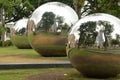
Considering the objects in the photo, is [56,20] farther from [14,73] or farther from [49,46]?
[14,73]

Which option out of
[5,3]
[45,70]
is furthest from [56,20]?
[5,3]

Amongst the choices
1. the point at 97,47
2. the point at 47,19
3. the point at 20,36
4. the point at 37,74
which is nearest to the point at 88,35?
the point at 97,47

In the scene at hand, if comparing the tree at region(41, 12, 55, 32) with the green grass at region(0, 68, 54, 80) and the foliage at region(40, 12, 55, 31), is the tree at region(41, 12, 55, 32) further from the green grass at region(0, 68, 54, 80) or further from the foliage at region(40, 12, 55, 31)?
the green grass at region(0, 68, 54, 80)

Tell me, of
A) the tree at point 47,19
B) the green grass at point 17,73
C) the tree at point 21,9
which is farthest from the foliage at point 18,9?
the green grass at point 17,73

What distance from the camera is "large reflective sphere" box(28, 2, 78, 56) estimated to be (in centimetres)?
1703

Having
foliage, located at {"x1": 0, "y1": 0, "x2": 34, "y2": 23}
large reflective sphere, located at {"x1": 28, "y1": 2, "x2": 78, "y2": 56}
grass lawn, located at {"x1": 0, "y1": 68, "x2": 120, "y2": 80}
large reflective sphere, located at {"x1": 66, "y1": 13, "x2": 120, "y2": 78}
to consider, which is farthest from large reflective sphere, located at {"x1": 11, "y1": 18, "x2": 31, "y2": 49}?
large reflective sphere, located at {"x1": 66, "y1": 13, "x2": 120, "y2": 78}

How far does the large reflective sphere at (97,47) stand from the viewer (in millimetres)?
10625

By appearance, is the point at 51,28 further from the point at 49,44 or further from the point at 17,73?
the point at 17,73

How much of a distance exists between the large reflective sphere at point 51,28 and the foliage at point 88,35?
19.7 ft

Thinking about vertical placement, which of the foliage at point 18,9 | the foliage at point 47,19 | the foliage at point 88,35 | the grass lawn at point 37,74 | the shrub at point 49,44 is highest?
the foliage at point 18,9

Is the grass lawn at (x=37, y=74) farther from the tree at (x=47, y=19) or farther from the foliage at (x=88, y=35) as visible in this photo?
the tree at (x=47, y=19)

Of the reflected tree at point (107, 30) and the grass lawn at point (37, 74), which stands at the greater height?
the reflected tree at point (107, 30)

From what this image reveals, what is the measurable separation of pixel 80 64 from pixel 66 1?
39.4 m

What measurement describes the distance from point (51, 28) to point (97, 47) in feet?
21.6
